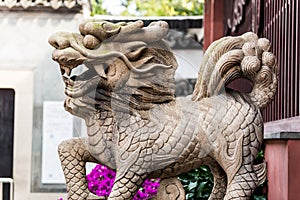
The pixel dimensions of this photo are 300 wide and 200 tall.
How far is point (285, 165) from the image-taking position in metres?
2.04

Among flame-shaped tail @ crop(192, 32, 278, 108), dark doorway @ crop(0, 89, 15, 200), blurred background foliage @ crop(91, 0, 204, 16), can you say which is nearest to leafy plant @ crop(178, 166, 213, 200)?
flame-shaped tail @ crop(192, 32, 278, 108)

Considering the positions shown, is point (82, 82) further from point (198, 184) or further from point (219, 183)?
point (198, 184)

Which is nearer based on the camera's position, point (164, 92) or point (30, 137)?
point (164, 92)

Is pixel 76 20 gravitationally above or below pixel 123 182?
above

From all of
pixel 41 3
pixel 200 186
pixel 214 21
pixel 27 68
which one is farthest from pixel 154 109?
pixel 27 68

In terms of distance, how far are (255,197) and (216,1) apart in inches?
175

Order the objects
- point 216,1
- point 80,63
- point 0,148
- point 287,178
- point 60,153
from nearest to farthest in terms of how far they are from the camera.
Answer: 1. point 80,63
2. point 60,153
3. point 287,178
4. point 216,1
5. point 0,148

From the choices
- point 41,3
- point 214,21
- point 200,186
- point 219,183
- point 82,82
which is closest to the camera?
→ point 82,82

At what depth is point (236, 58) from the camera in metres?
1.69

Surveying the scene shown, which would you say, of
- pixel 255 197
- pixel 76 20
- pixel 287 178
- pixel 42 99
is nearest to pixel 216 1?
pixel 76 20

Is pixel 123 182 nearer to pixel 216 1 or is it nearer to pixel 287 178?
pixel 287 178

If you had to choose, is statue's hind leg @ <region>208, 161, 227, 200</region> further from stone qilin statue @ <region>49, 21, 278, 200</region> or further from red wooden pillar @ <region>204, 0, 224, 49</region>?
red wooden pillar @ <region>204, 0, 224, 49</region>

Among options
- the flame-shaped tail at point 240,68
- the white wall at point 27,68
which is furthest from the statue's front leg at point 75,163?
the white wall at point 27,68

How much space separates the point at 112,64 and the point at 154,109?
14 centimetres
